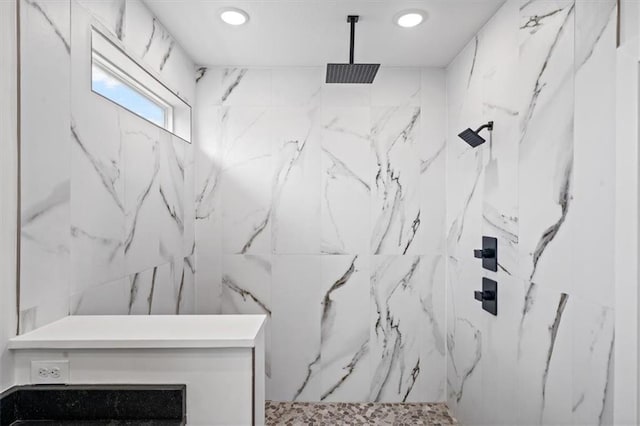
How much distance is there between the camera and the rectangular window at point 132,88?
159 cm

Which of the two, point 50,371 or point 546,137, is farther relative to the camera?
point 546,137

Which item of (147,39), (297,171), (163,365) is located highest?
(147,39)

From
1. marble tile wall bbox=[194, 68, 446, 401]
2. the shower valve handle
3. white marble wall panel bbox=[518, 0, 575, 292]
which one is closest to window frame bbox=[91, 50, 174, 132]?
marble tile wall bbox=[194, 68, 446, 401]

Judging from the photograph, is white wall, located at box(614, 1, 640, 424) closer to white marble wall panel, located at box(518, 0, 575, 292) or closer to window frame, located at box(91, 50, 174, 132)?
white marble wall panel, located at box(518, 0, 575, 292)

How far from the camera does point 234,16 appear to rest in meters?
1.96

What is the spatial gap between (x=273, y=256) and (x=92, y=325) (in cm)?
147

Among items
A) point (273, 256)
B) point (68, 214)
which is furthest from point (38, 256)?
point (273, 256)

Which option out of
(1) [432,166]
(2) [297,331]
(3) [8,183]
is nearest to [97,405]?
(3) [8,183]

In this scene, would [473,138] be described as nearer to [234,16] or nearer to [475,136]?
[475,136]

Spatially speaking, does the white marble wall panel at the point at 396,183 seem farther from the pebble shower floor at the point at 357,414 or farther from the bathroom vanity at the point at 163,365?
the bathroom vanity at the point at 163,365

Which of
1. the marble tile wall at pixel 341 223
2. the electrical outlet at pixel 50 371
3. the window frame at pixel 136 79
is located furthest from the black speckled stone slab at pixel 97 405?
the marble tile wall at pixel 341 223

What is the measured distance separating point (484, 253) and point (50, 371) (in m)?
1.97

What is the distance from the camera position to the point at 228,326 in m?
1.23

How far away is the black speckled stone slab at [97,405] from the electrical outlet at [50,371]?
20mm
